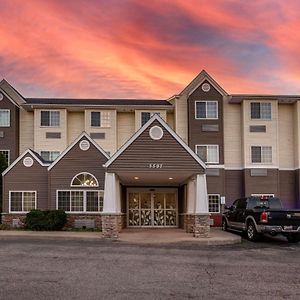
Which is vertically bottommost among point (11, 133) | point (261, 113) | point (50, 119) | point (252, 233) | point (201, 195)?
point (252, 233)

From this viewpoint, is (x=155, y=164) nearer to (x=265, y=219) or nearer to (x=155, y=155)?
(x=155, y=155)

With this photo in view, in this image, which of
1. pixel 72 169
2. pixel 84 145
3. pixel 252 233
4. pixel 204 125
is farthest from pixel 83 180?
pixel 252 233

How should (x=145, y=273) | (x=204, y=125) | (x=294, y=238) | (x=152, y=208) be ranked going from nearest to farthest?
(x=145, y=273) → (x=294, y=238) → (x=152, y=208) → (x=204, y=125)

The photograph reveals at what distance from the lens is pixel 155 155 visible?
24.0 m

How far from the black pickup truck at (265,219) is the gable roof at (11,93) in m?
19.1

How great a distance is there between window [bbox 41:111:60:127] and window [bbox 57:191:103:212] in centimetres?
858

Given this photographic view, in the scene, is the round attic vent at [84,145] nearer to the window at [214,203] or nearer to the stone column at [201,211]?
the stone column at [201,211]

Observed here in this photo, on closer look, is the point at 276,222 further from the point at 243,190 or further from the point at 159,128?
the point at 243,190

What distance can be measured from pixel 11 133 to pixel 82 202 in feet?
32.4

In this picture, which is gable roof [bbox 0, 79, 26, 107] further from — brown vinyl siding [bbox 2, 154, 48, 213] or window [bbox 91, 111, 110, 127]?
brown vinyl siding [bbox 2, 154, 48, 213]

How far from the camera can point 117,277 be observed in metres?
11.8

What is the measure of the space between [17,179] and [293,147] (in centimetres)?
1962

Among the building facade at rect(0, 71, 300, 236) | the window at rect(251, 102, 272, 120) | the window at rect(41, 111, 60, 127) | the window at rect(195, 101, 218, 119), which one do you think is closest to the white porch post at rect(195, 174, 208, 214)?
the building facade at rect(0, 71, 300, 236)

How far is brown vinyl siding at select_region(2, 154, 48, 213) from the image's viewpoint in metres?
31.2
